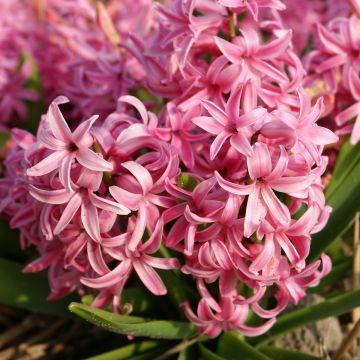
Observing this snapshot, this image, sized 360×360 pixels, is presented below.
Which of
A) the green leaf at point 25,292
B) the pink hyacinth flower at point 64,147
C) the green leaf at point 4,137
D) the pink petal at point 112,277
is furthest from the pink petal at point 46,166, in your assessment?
the green leaf at point 4,137

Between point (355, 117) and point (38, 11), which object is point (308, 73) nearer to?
point (355, 117)

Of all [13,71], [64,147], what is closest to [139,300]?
[64,147]

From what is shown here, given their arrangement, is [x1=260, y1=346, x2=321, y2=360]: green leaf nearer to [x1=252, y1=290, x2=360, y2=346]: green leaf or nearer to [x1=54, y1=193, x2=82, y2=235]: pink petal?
[x1=252, y1=290, x2=360, y2=346]: green leaf

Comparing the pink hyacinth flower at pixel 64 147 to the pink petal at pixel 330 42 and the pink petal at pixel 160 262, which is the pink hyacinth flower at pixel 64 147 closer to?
the pink petal at pixel 160 262

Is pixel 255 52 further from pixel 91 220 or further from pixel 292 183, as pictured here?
pixel 91 220

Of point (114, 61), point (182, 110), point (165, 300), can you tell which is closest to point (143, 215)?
point (182, 110)

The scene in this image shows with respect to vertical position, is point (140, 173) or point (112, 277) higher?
point (140, 173)
